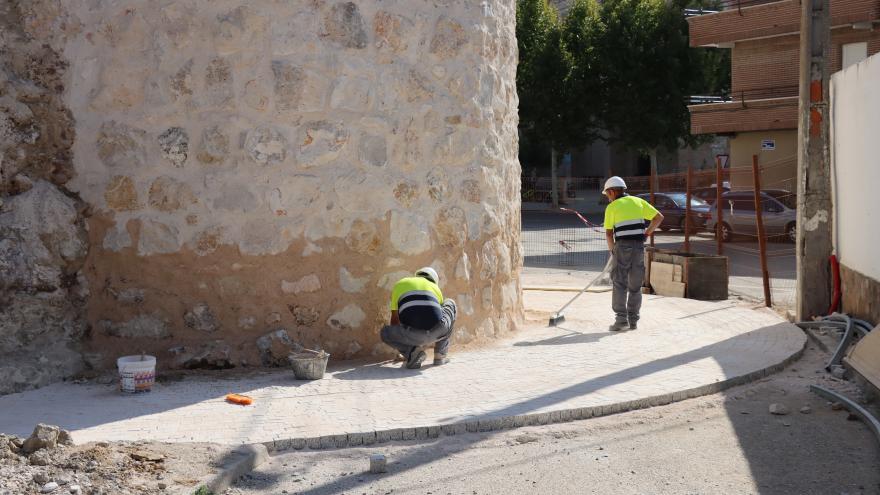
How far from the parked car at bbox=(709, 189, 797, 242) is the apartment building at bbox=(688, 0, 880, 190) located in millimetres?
2707

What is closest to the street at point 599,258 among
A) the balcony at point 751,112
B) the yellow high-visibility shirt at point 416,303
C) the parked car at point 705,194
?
the parked car at point 705,194

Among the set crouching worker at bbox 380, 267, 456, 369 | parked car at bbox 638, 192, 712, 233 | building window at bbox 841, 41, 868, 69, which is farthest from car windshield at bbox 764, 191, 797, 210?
crouching worker at bbox 380, 267, 456, 369

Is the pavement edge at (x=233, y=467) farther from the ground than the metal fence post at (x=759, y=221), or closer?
closer

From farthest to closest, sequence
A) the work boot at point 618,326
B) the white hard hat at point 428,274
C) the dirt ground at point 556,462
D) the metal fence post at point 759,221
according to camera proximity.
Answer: the metal fence post at point 759,221 → the work boot at point 618,326 → the white hard hat at point 428,274 → the dirt ground at point 556,462

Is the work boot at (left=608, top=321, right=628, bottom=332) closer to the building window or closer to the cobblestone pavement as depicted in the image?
the cobblestone pavement

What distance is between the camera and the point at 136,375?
6613 mm

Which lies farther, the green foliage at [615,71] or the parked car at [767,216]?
the green foliage at [615,71]

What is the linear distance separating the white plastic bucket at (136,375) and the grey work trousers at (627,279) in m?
4.74

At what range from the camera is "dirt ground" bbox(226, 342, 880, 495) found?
497cm

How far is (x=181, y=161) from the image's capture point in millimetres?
7445

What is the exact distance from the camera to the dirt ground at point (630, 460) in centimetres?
497

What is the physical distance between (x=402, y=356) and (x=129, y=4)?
3515 mm

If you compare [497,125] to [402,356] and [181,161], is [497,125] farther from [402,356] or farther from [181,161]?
[181,161]

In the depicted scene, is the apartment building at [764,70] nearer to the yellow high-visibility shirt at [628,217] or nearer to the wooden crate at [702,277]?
the wooden crate at [702,277]
